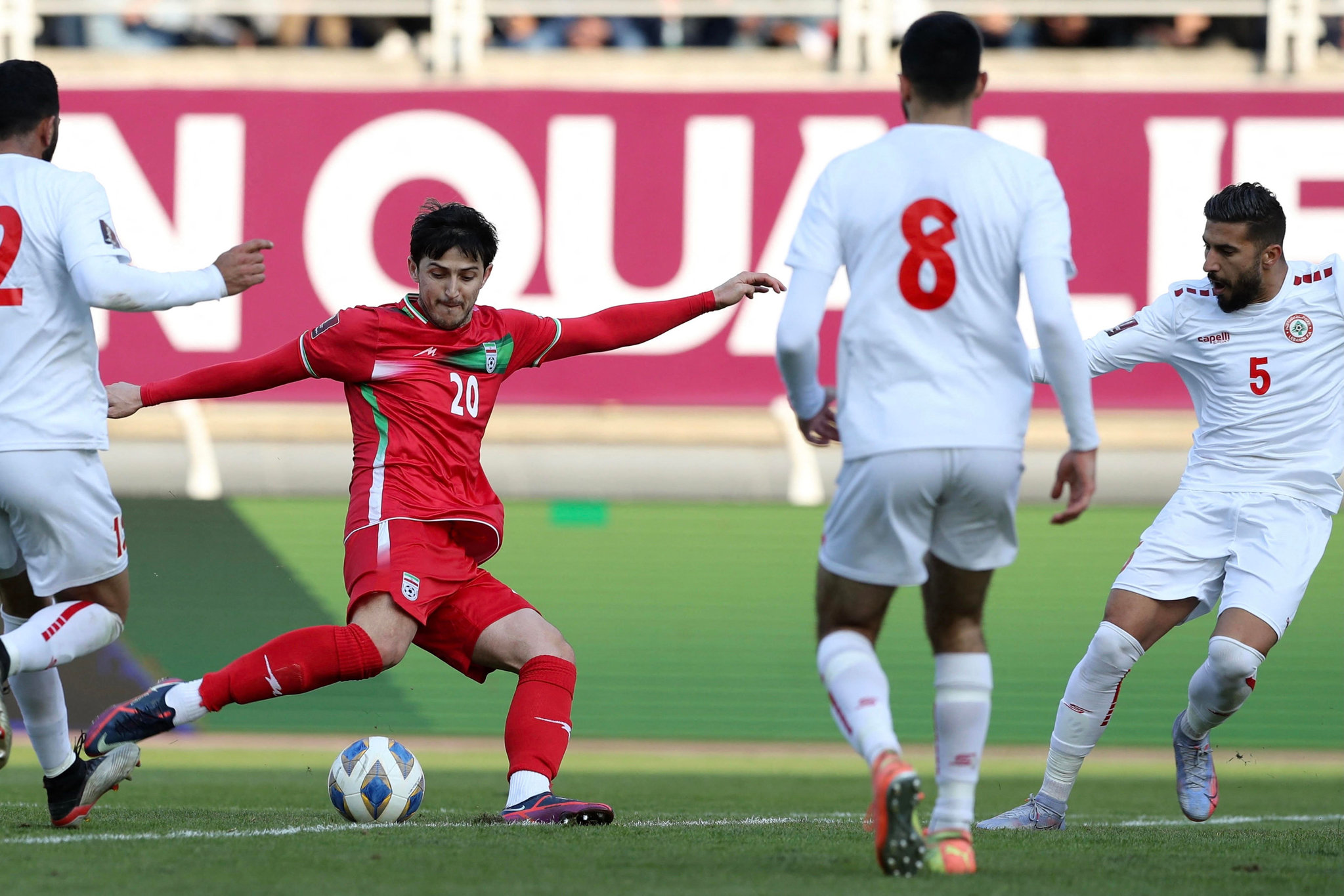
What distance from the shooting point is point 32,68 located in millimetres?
5250

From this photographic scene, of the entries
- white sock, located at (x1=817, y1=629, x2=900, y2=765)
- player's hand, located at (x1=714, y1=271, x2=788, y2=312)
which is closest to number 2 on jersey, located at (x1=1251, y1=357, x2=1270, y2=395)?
player's hand, located at (x1=714, y1=271, x2=788, y2=312)

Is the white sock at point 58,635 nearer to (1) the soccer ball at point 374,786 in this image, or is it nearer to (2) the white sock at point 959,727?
(1) the soccer ball at point 374,786

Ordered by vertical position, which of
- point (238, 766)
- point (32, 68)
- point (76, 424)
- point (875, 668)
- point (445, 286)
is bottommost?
point (238, 766)

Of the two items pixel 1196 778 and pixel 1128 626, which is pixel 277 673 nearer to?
pixel 1128 626

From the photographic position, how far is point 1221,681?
5.93 meters

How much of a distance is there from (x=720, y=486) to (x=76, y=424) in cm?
798

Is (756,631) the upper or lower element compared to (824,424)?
lower

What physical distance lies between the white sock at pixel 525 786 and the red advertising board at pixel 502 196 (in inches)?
276

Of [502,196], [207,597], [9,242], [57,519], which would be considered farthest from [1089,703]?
[207,597]

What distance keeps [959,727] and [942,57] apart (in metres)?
1.75

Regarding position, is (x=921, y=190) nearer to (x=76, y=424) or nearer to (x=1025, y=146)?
(x=76, y=424)

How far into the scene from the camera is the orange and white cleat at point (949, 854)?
166 inches

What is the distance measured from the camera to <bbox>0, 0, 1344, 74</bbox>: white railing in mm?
12508

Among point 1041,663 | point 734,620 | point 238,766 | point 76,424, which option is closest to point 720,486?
point 734,620
